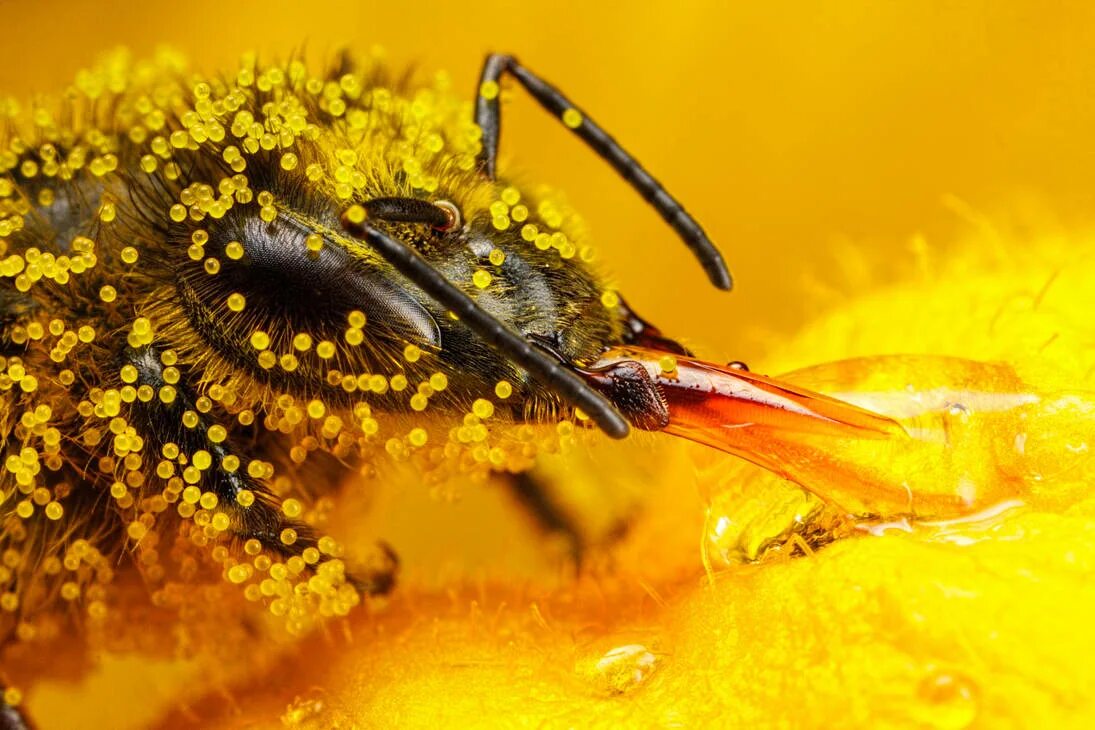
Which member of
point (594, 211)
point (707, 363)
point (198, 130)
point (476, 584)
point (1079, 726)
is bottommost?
point (1079, 726)

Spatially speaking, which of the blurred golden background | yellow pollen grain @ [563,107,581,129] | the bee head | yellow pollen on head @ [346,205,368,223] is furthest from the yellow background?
yellow pollen on head @ [346,205,368,223]

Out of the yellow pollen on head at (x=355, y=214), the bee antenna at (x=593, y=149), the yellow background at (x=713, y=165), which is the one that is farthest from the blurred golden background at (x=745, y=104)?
the yellow pollen on head at (x=355, y=214)

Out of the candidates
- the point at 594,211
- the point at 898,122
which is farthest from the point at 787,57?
the point at 594,211

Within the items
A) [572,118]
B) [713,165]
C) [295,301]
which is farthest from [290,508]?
[713,165]

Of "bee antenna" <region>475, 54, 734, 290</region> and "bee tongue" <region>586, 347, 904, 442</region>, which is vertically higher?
"bee antenna" <region>475, 54, 734, 290</region>

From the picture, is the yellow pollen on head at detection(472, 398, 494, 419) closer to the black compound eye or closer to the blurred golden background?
the black compound eye

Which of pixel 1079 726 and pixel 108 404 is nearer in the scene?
pixel 1079 726

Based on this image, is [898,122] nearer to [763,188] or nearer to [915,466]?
[763,188]
